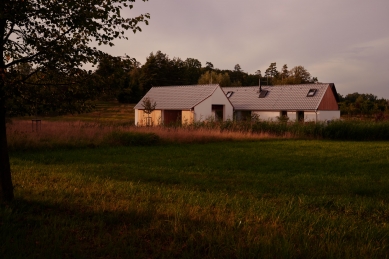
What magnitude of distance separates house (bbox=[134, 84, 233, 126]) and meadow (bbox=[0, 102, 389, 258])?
30314 millimetres

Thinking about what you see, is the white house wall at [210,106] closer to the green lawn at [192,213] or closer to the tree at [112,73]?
the green lawn at [192,213]

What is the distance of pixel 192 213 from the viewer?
5.81 meters

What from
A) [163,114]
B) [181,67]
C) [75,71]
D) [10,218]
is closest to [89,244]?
[10,218]

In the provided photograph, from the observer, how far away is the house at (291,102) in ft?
150

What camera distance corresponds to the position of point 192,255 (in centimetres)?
438

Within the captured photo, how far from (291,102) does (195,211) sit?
1708 inches

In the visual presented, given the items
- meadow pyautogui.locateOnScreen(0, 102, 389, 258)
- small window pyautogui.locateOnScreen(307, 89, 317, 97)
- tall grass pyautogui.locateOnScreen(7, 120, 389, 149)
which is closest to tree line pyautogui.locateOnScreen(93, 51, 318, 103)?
small window pyautogui.locateOnScreen(307, 89, 317, 97)

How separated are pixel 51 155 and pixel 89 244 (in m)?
10.4

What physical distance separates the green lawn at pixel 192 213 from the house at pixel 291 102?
114ft

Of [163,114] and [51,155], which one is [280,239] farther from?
[163,114]

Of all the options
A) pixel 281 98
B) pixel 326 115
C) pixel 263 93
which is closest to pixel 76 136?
pixel 281 98

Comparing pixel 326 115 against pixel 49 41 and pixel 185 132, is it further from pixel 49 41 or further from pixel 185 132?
pixel 49 41

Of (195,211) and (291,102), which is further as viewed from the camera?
(291,102)

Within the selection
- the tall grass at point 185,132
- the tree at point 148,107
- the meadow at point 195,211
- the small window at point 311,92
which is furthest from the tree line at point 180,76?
the meadow at point 195,211
